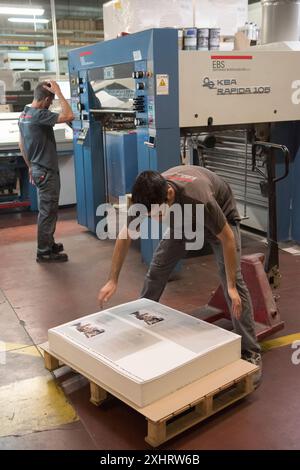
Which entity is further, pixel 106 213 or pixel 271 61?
pixel 106 213

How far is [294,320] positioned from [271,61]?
2.51 m

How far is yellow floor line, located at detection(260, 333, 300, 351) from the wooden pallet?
0.61 metres

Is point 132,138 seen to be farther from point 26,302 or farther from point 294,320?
point 294,320

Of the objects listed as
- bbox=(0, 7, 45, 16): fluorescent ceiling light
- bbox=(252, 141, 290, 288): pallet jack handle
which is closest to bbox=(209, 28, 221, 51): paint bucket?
bbox=(252, 141, 290, 288): pallet jack handle

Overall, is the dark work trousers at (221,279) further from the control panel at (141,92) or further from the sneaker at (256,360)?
the control panel at (141,92)

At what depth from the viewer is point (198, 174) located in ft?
8.45

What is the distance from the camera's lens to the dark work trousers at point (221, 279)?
2789mm

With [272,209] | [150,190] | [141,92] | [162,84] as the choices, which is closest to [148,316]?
[150,190]

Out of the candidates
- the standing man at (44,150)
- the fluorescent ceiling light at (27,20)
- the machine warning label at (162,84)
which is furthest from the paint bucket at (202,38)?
the fluorescent ceiling light at (27,20)

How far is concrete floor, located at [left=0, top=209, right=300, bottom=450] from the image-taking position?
239 cm

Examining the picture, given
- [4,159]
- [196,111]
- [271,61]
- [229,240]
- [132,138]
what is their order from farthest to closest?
[4,159] → [132,138] → [271,61] → [196,111] → [229,240]
